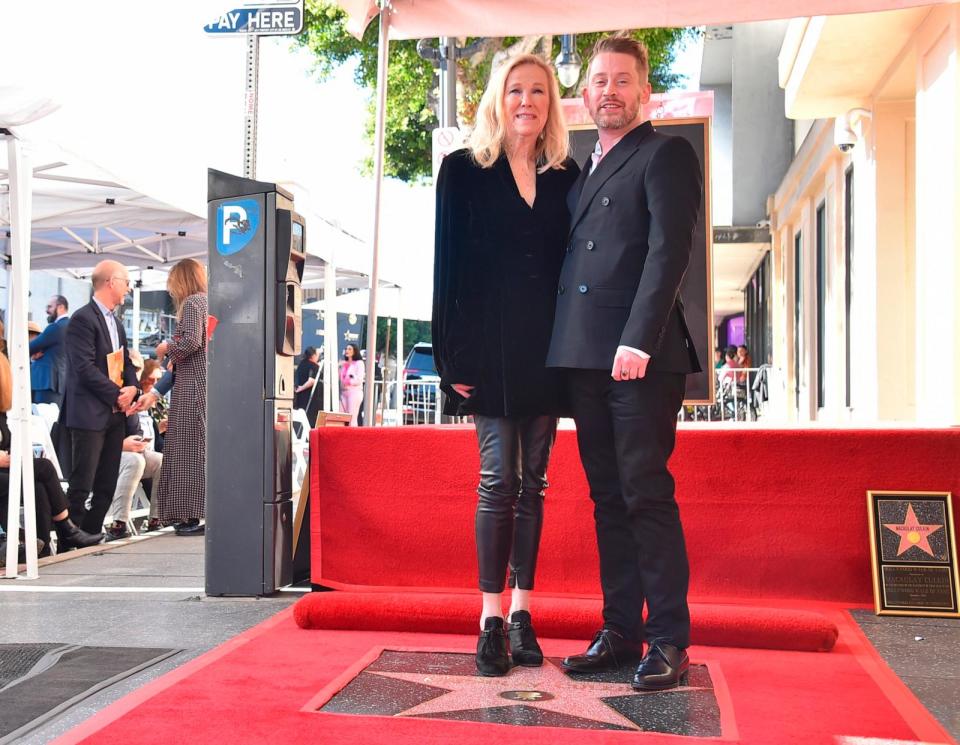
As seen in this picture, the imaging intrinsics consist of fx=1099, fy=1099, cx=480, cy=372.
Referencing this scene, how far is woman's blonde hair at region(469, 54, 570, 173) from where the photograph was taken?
3460 millimetres

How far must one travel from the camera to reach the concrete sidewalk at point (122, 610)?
144 inches

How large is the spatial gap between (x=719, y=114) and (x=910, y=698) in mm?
22678

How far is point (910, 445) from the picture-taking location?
14.7 ft

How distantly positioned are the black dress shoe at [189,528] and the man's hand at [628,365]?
5188 mm

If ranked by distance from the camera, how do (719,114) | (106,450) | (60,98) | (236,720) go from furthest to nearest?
1. (719,114)
2. (106,450)
3. (60,98)
4. (236,720)

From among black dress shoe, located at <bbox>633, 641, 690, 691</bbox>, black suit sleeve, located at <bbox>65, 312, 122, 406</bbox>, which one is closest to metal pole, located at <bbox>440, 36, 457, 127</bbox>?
black suit sleeve, located at <bbox>65, 312, 122, 406</bbox>

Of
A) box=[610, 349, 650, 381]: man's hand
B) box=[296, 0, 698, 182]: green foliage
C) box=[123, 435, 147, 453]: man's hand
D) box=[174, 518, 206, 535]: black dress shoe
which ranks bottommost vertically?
box=[174, 518, 206, 535]: black dress shoe

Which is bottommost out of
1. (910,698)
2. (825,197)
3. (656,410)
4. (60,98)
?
(910,698)

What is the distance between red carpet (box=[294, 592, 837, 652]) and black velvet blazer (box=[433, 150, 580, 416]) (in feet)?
2.83

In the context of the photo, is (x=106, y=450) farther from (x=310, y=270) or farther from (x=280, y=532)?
(x=310, y=270)

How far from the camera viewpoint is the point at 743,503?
4527mm

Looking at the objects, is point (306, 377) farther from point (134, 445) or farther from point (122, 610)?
point (122, 610)

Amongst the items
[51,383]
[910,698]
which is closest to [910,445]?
[910,698]

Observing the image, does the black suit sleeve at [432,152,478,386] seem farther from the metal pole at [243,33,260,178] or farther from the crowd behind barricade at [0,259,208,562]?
the crowd behind barricade at [0,259,208,562]
